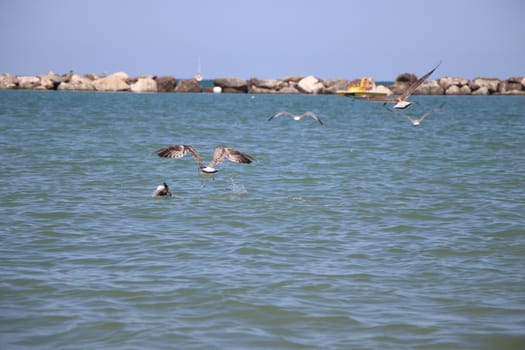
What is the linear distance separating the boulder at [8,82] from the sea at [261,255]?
87.3 metres

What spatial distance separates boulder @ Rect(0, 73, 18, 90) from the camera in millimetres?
103812

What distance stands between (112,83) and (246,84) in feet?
70.6

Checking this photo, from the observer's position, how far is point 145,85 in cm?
10456

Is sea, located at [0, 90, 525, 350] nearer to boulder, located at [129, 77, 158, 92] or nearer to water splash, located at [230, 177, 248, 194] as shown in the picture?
water splash, located at [230, 177, 248, 194]

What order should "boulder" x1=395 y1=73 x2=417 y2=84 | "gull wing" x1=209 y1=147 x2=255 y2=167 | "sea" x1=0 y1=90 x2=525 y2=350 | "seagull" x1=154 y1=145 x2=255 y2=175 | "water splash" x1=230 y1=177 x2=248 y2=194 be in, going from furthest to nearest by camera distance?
"boulder" x1=395 y1=73 x2=417 y2=84, "water splash" x1=230 y1=177 x2=248 y2=194, "gull wing" x1=209 y1=147 x2=255 y2=167, "seagull" x1=154 y1=145 x2=255 y2=175, "sea" x1=0 y1=90 x2=525 y2=350

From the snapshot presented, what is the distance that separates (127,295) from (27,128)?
2779 centimetres

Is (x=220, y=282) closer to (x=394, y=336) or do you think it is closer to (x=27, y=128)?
(x=394, y=336)

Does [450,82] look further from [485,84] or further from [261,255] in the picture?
[261,255]

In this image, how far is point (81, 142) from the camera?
92.5 feet

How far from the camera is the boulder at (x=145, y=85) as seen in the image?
105 meters

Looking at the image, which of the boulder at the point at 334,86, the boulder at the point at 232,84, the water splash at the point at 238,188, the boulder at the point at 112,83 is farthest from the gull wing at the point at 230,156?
the boulder at the point at 334,86

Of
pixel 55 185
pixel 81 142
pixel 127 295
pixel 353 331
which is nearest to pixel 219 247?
pixel 127 295

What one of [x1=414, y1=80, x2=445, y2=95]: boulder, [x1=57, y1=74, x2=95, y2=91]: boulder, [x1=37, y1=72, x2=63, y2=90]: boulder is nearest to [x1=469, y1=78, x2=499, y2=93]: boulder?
[x1=414, y1=80, x2=445, y2=95]: boulder

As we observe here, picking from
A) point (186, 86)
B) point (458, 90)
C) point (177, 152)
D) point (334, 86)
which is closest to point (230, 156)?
point (177, 152)
